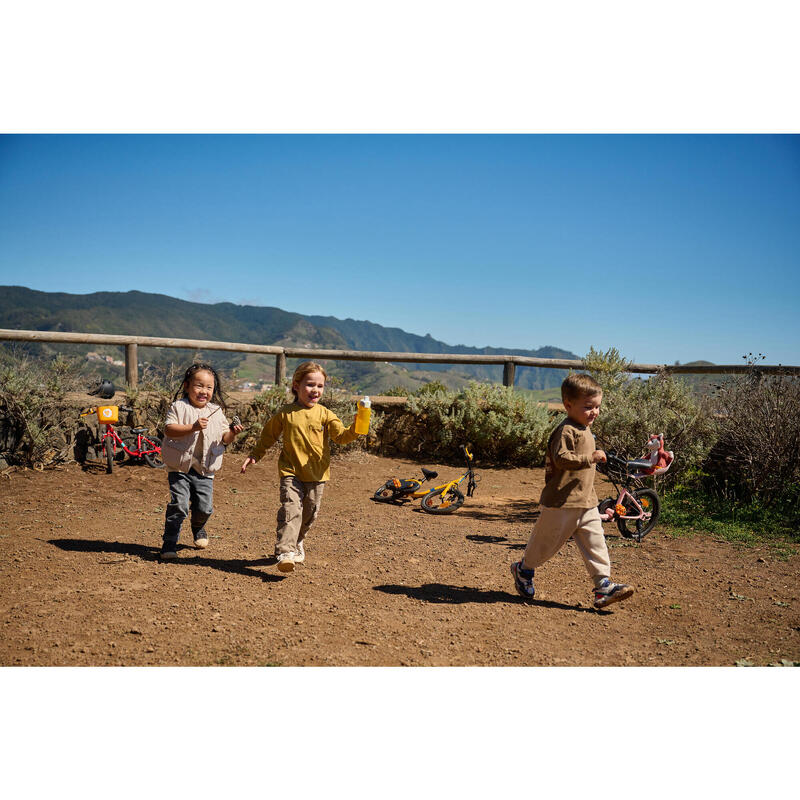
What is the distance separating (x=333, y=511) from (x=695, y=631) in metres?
3.75

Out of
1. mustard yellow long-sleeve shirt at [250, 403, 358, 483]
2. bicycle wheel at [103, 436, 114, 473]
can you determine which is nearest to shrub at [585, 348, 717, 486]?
mustard yellow long-sleeve shirt at [250, 403, 358, 483]

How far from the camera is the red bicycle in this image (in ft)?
24.2

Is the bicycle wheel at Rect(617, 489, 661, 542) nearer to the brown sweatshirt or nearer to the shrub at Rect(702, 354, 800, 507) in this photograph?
the shrub at Rect(702, 354, 800, 507)

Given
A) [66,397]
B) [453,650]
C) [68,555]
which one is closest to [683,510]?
Result: [453,650]

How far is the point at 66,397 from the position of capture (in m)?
7.71

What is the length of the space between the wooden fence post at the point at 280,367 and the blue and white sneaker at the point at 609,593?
6.90 m

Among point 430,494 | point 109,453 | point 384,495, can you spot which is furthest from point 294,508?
point 109,453

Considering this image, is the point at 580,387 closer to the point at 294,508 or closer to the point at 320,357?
the point at 294,508

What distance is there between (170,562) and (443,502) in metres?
3.02

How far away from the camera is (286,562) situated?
405 cm

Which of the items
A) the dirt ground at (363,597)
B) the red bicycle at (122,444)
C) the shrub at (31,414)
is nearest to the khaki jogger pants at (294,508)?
the dirt ground at (363,597)

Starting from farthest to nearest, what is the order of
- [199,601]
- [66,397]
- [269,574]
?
1. [66,397]
2. [269,574]
3. [199,601]

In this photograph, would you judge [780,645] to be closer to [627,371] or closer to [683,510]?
[683,510]

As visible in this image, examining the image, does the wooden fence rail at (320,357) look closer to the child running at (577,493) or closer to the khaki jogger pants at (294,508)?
the khaki jogger pants at (294,508)
